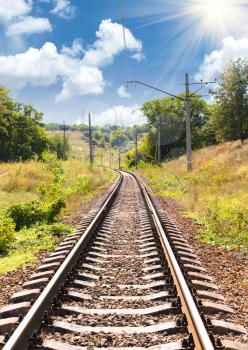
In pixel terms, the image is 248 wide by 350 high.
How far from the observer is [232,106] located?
43844 mm

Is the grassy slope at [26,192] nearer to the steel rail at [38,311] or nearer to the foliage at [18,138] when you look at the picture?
the steel rail at [38,311]

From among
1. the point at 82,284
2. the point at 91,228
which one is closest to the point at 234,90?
the point at 91,228

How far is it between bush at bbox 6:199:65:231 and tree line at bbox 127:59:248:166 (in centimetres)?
3448

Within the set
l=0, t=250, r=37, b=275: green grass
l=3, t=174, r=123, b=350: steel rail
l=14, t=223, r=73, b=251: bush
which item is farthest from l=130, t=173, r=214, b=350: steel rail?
l=14, t=223, r=73, b=251: bush

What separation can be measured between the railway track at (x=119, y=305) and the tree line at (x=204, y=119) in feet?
125

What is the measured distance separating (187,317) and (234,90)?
42.4m

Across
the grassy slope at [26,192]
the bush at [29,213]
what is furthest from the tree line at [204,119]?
the bush at [29,213]

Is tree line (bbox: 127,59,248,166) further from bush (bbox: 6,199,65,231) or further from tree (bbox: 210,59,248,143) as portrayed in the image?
bush (bbox: 6,199,65,231)

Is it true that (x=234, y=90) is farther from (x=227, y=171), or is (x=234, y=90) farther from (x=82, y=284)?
(x=82, y=284)

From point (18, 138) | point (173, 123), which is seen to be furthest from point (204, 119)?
point (18, 138)

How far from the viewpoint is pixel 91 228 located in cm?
970

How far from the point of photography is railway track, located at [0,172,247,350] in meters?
4.02

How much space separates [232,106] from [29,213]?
35487mm

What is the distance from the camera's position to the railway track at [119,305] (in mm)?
4016
